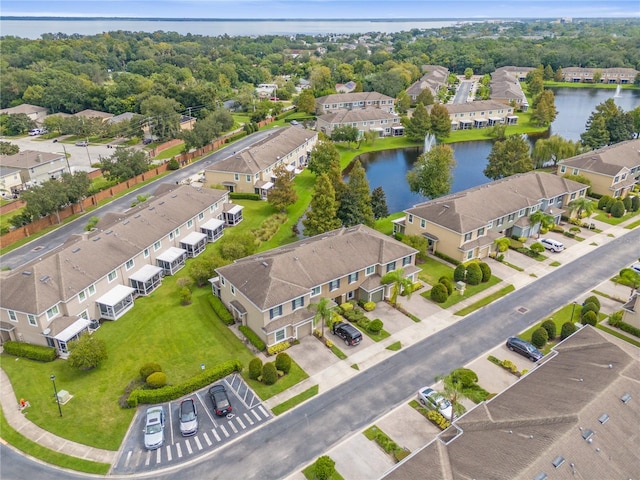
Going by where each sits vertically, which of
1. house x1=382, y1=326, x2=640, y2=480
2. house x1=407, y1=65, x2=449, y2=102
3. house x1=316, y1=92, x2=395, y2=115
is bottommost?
house x1=382, y1=326, x2=640, y2=480

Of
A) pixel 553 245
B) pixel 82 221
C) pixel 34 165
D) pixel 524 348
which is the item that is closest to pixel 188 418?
pixel 524 348

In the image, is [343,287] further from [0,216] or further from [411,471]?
[0,216]

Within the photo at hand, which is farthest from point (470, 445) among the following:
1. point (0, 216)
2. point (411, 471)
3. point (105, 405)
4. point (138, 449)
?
point (0, 216)

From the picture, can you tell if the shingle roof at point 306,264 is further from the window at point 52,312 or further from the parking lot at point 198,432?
the window at point 52,312

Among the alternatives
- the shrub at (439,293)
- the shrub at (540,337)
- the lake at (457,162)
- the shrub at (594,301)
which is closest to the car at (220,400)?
the shrub at (439,293)

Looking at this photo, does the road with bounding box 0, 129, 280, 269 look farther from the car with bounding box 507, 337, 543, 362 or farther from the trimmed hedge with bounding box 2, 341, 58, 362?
the car with bounding box 507, 337, 543, 362

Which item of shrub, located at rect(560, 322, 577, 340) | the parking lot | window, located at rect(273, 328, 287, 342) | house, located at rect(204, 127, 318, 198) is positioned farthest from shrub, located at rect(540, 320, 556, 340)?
house, located at rect(204, 127, 318, 198)
